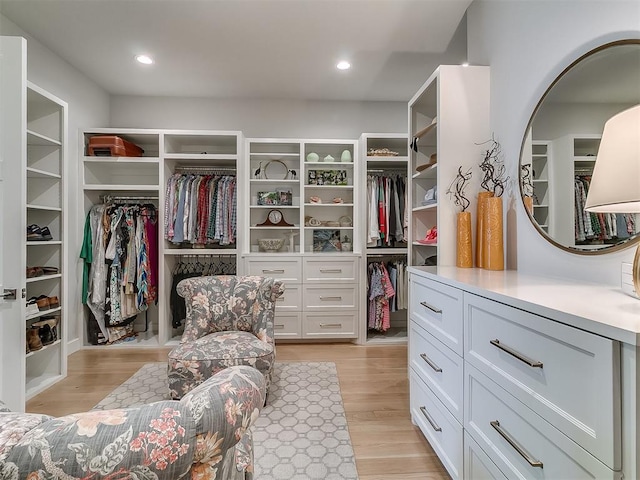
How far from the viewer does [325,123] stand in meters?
3.81

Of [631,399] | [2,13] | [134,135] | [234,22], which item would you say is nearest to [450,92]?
[234,22]

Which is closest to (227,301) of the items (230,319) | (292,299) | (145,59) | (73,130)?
(230,319)

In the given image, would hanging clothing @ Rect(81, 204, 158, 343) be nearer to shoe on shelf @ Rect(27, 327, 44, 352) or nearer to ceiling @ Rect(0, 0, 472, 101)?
shoe on shelf @ Rect(27, 327, 44, 352)

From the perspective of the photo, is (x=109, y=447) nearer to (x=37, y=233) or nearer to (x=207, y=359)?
(x=207, y=359)

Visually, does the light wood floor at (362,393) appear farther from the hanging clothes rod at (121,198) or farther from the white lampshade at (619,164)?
the hanging clothes rod at (121,198)

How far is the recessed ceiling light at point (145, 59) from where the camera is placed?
286cm

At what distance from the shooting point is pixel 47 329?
245 centimetres

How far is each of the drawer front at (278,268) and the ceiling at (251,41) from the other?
1.91 m

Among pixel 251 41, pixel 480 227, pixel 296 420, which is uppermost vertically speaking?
pixel 251 41

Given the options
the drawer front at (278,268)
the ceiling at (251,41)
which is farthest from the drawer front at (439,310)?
the ceiling at (251,41)

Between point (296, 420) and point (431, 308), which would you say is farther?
point (296, 420)

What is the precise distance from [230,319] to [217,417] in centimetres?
191

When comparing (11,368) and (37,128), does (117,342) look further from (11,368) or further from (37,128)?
(37,128)

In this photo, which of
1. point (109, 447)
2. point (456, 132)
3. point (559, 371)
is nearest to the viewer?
point (109, 447)
